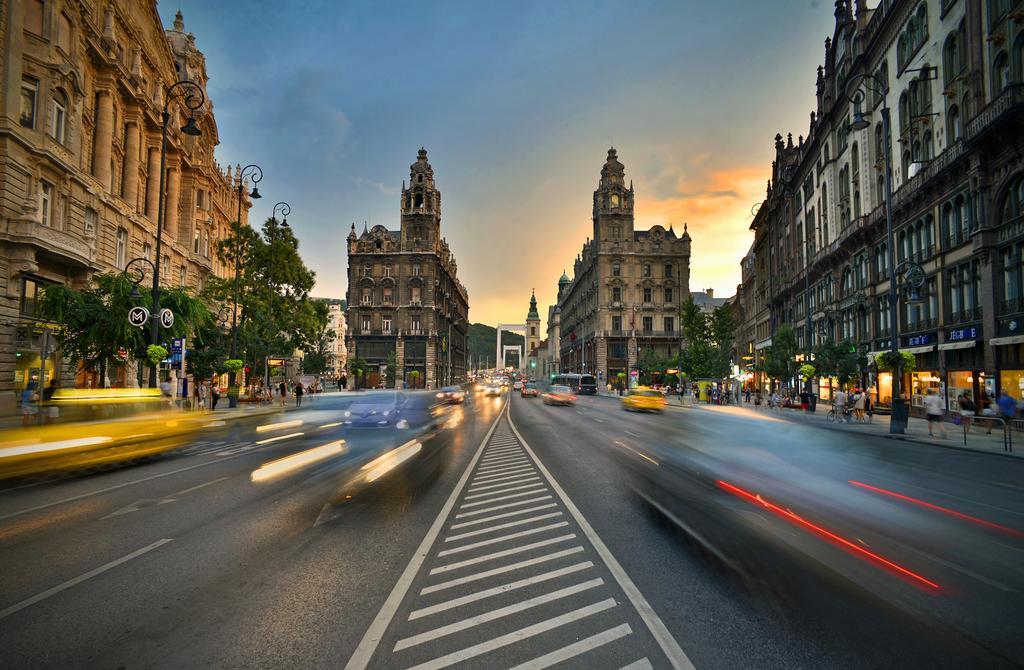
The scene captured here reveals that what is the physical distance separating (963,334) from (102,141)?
49.1m

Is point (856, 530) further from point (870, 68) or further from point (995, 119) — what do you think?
point (870, 68)

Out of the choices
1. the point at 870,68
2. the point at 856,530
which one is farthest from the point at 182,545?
the point at 870,68

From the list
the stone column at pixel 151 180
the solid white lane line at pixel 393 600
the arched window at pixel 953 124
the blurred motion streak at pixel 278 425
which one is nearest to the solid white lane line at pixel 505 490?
the solid white lane line at pixel 393 600

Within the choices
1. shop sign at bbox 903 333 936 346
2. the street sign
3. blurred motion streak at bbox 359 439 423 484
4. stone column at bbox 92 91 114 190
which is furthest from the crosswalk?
stone column at bbox 92 91 114 190

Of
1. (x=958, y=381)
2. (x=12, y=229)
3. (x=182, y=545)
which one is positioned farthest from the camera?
(x=958, y=381)

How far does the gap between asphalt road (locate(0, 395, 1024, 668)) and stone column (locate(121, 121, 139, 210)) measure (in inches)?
1253

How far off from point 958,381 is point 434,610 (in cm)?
3239

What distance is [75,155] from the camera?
29016mm

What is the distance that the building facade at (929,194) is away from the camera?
23.0 m

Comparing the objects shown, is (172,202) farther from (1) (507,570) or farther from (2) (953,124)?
(2) (953,124)

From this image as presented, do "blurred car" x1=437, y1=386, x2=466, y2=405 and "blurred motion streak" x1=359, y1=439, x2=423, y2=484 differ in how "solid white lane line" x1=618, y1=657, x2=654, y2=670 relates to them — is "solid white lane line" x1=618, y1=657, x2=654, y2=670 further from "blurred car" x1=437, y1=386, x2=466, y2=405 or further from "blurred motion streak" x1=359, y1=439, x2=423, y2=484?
"blurred car" x1=437, y1=386, x2=466, y2=405

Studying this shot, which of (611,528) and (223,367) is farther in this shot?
(223,367)

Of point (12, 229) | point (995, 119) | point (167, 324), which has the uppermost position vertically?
point (995, 119)

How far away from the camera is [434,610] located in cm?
490
